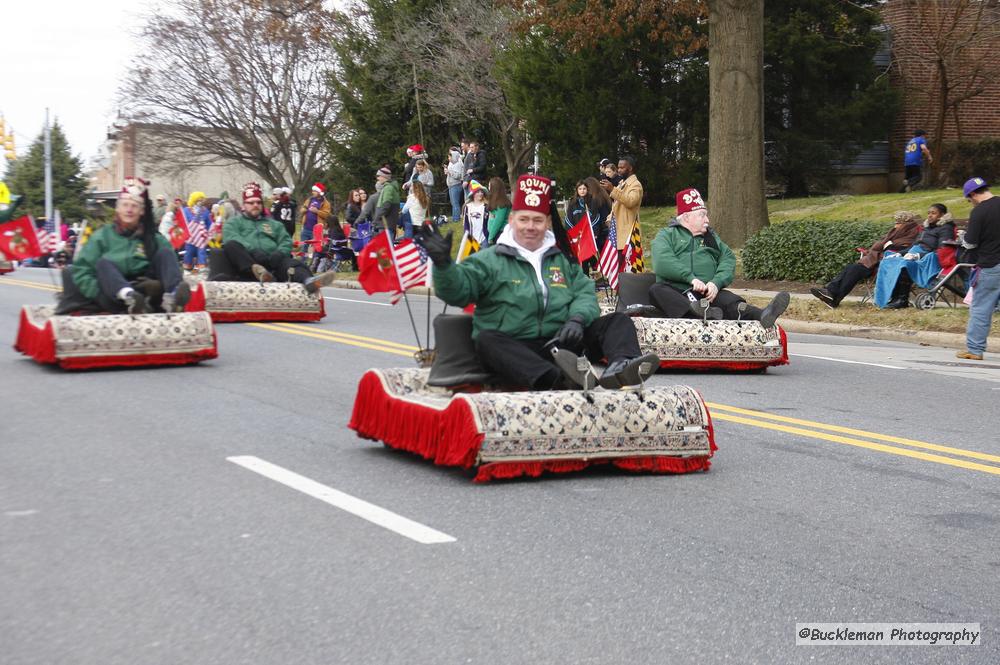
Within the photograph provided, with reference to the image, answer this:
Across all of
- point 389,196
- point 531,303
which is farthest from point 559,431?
point 389,196

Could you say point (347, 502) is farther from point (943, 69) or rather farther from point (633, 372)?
point (943, 69)

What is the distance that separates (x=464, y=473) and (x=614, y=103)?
25.6m

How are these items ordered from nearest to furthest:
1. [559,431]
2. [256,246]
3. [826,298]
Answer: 1. [559,431]
2. [256,246]
3. [826,298]

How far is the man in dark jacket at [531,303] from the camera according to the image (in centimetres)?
802

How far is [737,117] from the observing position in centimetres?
2469

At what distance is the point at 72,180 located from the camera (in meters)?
85.2

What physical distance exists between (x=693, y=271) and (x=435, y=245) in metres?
6.30

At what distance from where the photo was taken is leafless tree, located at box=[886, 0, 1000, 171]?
102 feet

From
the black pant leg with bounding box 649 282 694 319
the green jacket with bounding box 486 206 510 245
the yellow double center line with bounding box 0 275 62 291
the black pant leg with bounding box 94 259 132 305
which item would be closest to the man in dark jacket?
the black pant leg with bounding box 649 282 694 319

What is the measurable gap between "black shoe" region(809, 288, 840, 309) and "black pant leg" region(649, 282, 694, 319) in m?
5.99

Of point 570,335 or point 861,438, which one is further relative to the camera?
point 861,438

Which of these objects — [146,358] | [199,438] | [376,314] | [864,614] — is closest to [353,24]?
[376,314]

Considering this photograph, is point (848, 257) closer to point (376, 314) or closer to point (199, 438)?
point (376, 314)

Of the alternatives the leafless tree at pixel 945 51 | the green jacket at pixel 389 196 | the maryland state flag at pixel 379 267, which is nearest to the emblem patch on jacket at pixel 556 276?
the maryland state flag at pixel 379 267
